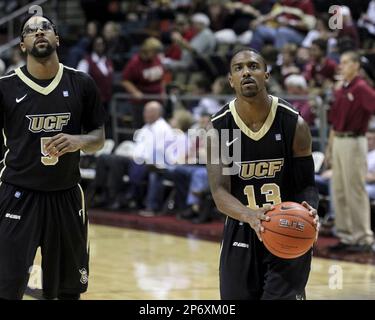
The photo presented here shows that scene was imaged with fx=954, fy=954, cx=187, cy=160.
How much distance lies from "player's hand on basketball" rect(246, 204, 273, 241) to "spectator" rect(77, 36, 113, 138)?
10721mm

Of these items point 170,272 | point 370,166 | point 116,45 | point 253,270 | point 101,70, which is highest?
point 116,45

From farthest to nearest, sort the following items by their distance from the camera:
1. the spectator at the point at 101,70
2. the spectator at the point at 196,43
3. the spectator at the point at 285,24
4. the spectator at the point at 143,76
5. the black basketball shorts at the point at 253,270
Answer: the spectator at the point at 196,43 → the spectator at the point at 101,70 → the spectator at the point at 143,76 → the spectator at the point at 285,24 → the black basketball shorts at the point at 253,270

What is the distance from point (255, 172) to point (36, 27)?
1.65 m

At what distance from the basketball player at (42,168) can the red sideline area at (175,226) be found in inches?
207

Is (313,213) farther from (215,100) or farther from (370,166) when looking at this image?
(215,100)

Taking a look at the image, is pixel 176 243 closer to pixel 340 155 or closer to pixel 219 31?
pixel 340 155

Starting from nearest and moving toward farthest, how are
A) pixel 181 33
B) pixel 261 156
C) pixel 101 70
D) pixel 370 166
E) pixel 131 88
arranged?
pixel 261 156 → pixel 370 166 → pixel 131 88 → pixel 101 70 → pixel 181 33

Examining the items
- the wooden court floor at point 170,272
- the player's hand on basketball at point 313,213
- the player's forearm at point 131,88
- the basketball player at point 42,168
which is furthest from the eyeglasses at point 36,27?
the player's forearm at point 131,88

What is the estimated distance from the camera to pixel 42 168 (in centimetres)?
593

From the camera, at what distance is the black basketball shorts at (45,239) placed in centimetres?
586

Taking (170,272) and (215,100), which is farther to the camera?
(215,100)

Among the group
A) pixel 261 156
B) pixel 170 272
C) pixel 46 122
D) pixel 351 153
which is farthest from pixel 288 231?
pixel 351 153

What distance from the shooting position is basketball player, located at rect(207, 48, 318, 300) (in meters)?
5.40

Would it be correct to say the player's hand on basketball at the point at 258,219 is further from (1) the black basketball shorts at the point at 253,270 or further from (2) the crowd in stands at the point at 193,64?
(2) the crowd in stands at the point at 193,64
